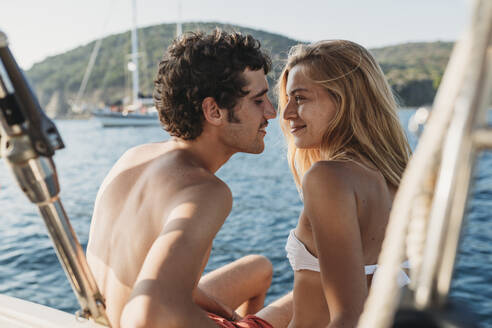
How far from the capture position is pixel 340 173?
1.63 m

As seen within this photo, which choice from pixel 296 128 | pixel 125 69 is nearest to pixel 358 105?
pixel 296 128

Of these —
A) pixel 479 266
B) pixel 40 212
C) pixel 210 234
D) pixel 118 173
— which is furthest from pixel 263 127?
pixel 479 266

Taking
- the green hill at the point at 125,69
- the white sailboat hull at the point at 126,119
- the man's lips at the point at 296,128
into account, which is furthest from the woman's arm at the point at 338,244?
the green hill at the point at 125,69

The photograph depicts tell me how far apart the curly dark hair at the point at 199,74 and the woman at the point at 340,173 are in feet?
0.84

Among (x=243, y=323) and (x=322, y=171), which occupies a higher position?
(x=322, y=171)

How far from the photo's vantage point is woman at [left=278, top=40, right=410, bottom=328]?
155cm

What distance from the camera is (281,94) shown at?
2.49 metres

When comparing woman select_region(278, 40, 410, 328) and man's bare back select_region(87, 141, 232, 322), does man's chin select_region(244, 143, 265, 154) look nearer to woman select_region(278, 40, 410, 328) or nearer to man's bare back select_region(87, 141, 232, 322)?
woman select_region(278, 40, 410, 328)

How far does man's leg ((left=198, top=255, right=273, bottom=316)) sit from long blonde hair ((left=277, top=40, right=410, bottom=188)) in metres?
0.95

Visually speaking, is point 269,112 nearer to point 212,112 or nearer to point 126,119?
point 212,112

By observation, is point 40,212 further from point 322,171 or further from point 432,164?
point 322,171

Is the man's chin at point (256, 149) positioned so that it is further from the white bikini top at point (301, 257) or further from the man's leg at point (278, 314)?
the man's leg at point (278, 314)

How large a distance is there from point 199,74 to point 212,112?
0.18 m

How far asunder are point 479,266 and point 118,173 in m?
7.06
